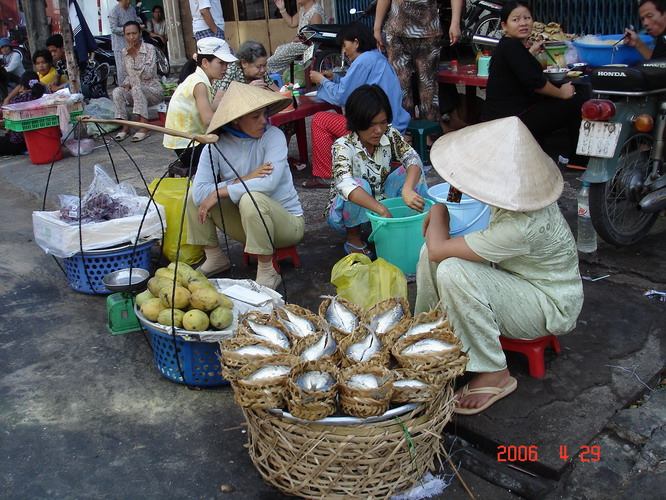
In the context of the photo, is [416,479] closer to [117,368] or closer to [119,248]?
[117,368]

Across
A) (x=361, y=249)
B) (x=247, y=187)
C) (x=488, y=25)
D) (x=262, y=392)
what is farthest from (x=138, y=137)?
(x=262, y=392)

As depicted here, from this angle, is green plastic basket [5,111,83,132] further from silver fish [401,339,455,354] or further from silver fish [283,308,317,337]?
silver fish [401,339,455,354]

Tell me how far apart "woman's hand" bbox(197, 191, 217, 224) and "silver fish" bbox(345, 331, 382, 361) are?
1617 millimetres

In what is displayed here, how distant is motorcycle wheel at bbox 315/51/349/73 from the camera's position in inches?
293

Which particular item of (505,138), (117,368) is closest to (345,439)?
(505,138)

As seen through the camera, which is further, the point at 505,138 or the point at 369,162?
the point at 369,162

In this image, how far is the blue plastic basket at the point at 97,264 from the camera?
3962 millimetres

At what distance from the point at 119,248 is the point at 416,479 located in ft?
8.00

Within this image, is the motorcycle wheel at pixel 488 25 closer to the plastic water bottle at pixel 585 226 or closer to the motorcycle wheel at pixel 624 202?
the motorcycle wheel at pixel 624 202

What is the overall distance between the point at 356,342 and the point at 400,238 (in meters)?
1.32

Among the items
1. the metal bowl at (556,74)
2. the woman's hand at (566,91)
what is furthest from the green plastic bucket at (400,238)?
the metal bowl at (556,74)

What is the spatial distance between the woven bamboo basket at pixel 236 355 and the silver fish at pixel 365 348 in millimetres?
259

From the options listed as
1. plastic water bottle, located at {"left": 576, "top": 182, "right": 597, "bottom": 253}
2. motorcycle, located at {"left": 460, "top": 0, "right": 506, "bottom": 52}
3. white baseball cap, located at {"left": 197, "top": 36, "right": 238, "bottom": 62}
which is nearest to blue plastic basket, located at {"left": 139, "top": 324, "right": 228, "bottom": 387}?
plastic water bottle, located at {"left": 576, "top": 182, "right": 597, "bottom": 253}

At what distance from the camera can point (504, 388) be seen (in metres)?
2.74
